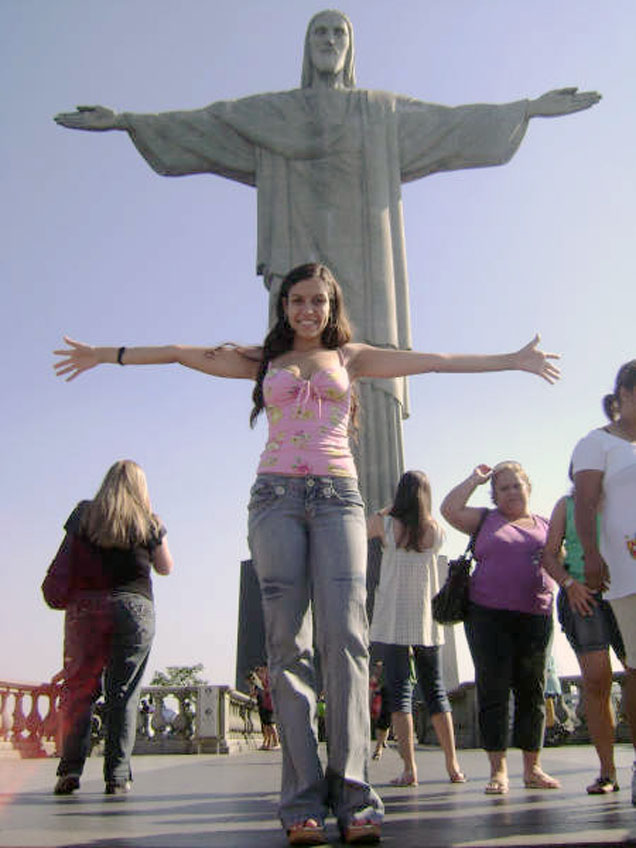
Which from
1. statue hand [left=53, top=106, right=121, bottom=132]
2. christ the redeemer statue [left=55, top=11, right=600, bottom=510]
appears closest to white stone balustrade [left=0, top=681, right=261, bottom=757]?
christ the redeemer statue [left=55, top=11, right=600, bottom=510]

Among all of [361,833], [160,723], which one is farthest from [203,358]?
[160,723]

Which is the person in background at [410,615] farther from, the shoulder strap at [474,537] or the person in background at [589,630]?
the person in background at [589,630]

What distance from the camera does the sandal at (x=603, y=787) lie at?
4211 millimetres

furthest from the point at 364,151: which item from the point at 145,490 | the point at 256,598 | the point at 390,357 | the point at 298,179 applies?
the point at 390,357

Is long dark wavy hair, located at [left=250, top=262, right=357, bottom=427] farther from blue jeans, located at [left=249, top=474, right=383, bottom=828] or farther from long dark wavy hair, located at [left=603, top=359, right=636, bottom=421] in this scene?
long dark wavy hair, located at [left=603, top=359, right=636, bottom=421]

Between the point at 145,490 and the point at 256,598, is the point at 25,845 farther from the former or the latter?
the point at 256,598

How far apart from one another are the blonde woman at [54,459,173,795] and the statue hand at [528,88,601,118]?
11740mm

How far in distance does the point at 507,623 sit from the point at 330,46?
12.7 m

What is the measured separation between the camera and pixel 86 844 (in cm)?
278

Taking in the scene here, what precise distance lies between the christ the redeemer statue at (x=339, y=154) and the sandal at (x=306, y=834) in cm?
1184

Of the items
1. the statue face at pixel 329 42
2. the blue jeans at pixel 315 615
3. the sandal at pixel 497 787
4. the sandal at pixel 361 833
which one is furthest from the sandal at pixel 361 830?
the statue face at pixel 329 42

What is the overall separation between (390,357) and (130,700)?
2.20 m

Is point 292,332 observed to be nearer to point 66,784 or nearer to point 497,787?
point 497,787

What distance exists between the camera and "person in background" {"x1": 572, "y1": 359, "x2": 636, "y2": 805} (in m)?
3.59
